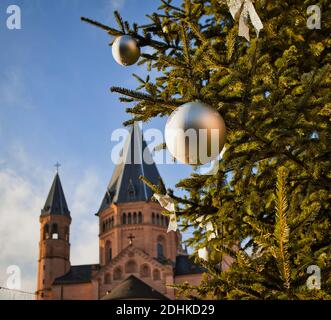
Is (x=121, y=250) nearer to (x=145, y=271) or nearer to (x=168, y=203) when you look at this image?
(x=145, y=271)

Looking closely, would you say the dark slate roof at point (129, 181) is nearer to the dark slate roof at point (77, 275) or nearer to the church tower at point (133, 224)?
the church tower at point (133, 224)

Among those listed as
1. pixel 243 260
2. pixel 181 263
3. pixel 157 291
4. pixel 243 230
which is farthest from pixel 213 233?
pixel 181 263

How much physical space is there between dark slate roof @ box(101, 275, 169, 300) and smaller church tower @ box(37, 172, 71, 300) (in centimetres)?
1154

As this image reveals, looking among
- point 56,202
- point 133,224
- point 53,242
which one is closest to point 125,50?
point 133,224

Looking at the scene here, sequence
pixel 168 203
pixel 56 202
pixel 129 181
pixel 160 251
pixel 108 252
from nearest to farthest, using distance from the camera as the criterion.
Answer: pixel 168 203 < pixel 160 251 < pixel 108 252 < pixel 129 181 < pixel 56 202

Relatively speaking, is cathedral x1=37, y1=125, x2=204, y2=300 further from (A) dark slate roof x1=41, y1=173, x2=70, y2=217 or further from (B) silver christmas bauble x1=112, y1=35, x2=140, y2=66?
(B) silver christmas bauble x1=112, y1=35, x2=140, y2=66

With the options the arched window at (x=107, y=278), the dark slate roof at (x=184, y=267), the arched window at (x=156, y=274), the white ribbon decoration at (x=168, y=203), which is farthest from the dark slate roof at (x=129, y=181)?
the white ribbon decoration at (x=168, y=203)

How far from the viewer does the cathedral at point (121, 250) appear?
45031 millimetres

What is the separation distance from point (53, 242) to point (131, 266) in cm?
1192

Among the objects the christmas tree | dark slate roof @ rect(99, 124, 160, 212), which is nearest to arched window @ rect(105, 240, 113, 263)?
dark slate roof @ rect(99, 124, 160, 212)

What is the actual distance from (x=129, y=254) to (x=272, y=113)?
43619mm

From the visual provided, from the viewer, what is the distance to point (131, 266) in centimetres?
4569
